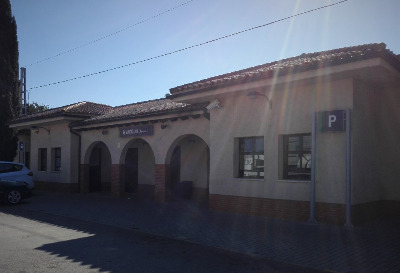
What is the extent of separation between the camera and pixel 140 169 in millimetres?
17859

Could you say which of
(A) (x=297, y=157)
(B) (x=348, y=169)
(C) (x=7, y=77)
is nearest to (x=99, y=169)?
(C) (x=7, y=77)

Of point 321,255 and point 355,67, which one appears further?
point 355,67

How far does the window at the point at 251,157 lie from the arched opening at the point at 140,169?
6.59 m

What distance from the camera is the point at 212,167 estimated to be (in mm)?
11844

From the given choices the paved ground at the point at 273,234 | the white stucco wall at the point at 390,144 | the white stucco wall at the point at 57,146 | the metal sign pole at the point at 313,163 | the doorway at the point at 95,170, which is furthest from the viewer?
the doorway at the point at 95,170

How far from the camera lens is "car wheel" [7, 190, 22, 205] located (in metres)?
14.3

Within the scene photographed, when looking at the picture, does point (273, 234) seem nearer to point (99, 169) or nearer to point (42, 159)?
point (99, 169)

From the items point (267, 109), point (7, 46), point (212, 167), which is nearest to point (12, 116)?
point (7, 46)

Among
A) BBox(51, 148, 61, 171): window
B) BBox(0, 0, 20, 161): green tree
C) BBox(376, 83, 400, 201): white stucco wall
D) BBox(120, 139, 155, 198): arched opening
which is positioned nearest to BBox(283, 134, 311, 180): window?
BBox(376, 83, 400, 201): white stucco wall

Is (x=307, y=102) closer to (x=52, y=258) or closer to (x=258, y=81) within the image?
(x=258, y=81)

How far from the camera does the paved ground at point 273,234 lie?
6.17m

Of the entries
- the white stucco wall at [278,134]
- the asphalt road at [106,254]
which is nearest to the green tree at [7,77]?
the asphalt road at [106,254]

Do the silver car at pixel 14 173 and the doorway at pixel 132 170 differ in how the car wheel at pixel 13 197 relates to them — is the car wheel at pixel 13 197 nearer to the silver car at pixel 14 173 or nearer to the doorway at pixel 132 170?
the silver car at pixel 14 173

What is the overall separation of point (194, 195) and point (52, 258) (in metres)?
9.25
